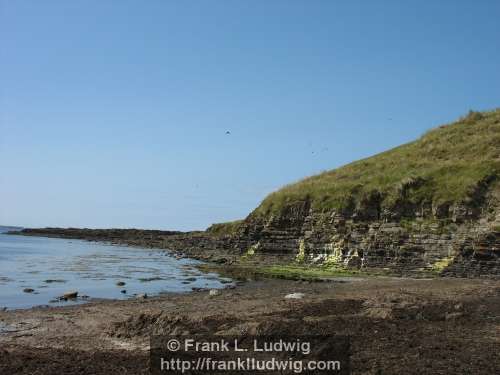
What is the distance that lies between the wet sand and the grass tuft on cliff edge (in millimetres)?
13820

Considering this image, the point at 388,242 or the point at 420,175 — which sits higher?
the point at 420,175

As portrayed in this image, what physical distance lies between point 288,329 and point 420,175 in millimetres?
26204

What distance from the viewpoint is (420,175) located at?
3481 centimetres

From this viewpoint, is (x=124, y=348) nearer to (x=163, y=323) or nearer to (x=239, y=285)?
(x=163, y=323)

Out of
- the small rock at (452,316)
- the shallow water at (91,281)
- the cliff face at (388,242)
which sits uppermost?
the cliff face at (388,242)

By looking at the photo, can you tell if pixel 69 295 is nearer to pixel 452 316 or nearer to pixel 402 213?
pixel 452 316

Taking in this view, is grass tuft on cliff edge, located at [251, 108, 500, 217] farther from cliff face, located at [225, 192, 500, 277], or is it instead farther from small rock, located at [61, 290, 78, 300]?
small rock, located at [61, 290, 78, 300]

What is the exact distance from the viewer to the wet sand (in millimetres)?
9195

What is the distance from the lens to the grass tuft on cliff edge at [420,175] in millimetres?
32000

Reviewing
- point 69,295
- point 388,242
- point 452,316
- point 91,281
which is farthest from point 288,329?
point 388,242

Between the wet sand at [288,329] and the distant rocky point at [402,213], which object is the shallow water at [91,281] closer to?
the wet sand at [288,329]

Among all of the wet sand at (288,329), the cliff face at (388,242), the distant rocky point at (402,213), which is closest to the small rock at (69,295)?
the wet sand at (288,329)

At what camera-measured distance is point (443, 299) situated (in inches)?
651

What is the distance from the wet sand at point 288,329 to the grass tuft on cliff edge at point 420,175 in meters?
13.8
